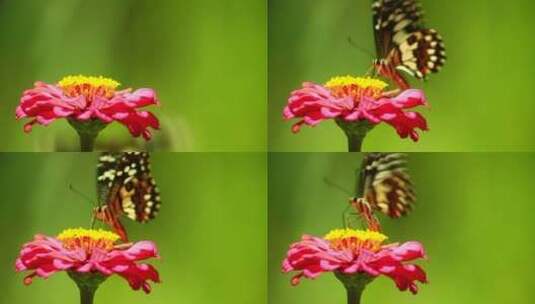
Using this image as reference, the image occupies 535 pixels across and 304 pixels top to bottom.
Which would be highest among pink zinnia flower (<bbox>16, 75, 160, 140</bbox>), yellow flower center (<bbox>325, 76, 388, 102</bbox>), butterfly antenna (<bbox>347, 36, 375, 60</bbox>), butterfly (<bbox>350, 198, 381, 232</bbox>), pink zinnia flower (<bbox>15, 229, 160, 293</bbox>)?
butterfly antenna (<bbox>347, 36, 375, 60</bbox>)

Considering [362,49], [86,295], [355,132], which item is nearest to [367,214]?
[355,132]

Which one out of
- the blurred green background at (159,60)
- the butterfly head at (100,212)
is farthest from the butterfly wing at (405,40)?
the butterfly head at (100,212)

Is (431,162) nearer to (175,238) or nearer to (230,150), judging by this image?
(230,150)

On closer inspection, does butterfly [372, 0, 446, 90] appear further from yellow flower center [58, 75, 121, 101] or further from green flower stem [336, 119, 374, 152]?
yellow flower center [58, 75, 121, 101]

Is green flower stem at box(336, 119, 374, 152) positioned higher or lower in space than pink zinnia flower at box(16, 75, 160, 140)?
lower

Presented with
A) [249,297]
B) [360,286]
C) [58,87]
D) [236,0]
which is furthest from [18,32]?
[360,286]

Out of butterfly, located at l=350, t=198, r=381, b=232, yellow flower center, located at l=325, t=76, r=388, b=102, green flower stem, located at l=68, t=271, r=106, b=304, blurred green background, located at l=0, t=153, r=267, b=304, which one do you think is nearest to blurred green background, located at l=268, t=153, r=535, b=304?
butterfly, located at l=350, t=198, r=381, b=232
